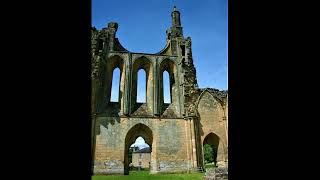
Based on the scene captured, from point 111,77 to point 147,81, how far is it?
2703 millimetres

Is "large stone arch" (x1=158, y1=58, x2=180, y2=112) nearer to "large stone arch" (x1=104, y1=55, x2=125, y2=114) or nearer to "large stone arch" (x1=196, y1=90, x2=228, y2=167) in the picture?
"large stone arch" (x1=196, y1=90, x2=228, y2=167)

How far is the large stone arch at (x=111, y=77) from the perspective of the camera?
67.3 feet

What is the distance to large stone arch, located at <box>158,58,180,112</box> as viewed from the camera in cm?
2138

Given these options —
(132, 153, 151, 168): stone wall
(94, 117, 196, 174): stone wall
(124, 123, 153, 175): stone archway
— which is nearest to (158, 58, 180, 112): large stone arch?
(94, 117, 196, 174): stone wall

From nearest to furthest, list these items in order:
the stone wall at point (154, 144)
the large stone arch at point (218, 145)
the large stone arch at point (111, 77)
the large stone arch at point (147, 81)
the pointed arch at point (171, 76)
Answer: the stone wall at point (154, 144)
the large stone arch at point (111, 77)
the large stone arch at point (147, 81)
the large stone arch at point (218, 145)
the pointed arch at point (171, 76)

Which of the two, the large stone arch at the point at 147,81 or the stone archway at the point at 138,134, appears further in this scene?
the large stone arch at the point at 147,81

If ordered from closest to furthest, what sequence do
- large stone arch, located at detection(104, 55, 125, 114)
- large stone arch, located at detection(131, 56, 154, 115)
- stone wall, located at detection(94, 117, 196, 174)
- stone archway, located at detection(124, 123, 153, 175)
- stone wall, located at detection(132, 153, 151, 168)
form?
stone wall, located at detection(94, 117, 196, 174), stone archway, located at detection(124, 123, 153, 175), large stone arch, located at detection(104, 55, 125, 114), large stone arch, located at detection(131, 56, 154, 115), stone wall, located at detection(132, 153, 151, 168)

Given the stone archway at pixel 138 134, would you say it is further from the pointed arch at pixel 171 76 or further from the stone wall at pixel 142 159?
the stone wall at pixel 142 159

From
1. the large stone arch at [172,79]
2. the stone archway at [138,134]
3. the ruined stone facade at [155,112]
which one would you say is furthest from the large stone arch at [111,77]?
the large stone arch at [172,79]

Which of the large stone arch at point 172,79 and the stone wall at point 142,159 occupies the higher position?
the large stone arch at point 172,79

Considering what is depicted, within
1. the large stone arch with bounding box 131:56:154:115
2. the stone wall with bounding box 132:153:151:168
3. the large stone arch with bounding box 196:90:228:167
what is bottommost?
the stone wall with bounding box 132:153:151:168
